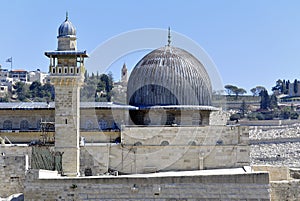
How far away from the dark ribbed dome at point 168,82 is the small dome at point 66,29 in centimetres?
580

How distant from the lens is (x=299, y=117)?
335 ft

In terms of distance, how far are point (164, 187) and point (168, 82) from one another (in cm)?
1115

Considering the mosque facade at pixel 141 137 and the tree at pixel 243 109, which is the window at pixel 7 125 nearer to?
the mosque facade at pixel 141 137

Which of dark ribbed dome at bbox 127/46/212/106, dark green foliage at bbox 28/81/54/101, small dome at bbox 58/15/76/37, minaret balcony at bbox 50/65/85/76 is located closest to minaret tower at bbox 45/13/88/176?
minaret balcony at bbox 50/65/85/76

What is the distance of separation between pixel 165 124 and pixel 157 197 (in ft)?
34.4

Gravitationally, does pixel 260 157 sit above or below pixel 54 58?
below

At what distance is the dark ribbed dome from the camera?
26.7 meters

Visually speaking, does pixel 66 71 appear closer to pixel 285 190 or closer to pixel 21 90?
pixel 285 190

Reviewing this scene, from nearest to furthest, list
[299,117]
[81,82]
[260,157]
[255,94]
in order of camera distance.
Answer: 1. [81,82]
2. [260,157]
3. [299,117]
4. [255,94]

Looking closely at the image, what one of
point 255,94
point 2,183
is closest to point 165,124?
point 2,183

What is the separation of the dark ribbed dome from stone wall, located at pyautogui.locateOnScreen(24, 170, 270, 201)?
10832 mm

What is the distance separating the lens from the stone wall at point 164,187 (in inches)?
626

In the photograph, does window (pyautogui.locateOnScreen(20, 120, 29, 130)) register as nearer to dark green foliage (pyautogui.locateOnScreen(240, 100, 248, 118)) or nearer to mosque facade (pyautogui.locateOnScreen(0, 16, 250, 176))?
mosque facade (pyautogui.locateOnScreen(0, 16, 250, 176))

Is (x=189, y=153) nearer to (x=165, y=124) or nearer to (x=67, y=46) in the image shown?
(x=165, y=124)
